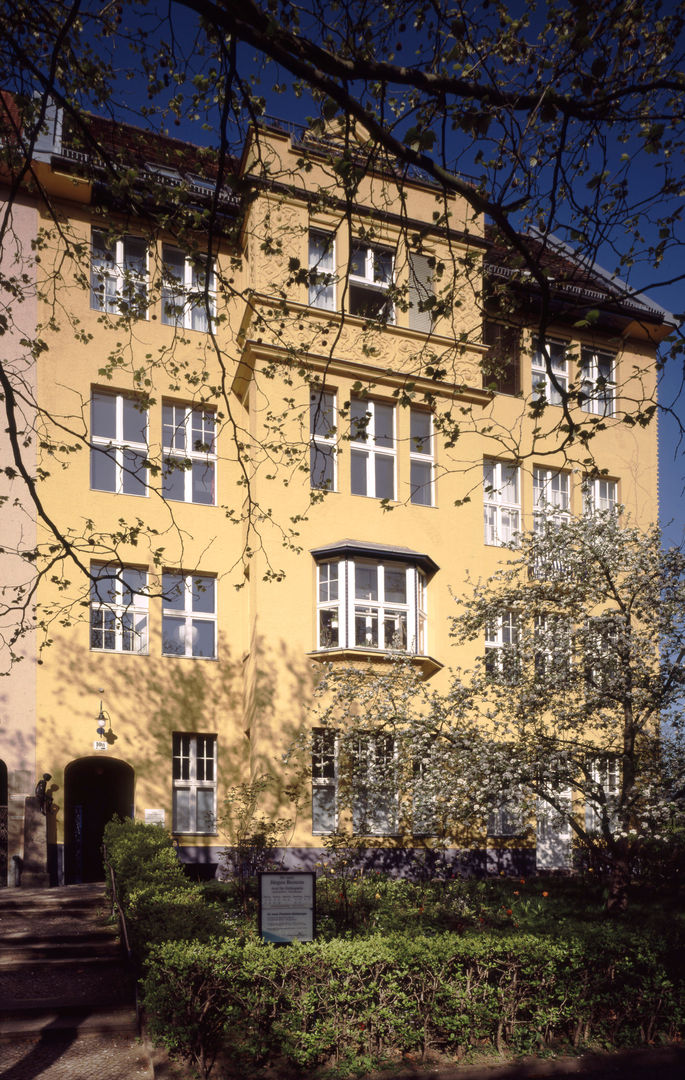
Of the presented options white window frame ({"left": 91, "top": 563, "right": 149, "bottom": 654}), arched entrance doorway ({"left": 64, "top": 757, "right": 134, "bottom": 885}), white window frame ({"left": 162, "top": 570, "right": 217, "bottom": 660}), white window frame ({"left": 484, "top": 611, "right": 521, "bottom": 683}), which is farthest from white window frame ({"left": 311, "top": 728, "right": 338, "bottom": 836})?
white window frame ({"left": 91, "top": 563, "right": 149, "bottom": 654})

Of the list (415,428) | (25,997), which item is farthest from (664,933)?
(415,428)

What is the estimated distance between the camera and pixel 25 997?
32.6 ft

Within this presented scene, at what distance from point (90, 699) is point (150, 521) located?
382cm

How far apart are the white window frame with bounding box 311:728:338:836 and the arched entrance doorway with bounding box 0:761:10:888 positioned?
18.6 ft

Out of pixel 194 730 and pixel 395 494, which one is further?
pixel 395 494

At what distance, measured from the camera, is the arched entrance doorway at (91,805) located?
18.5 metres

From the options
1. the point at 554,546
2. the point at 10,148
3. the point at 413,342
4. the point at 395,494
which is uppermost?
the point at 413,342

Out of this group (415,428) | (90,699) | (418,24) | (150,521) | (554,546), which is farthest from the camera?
(415,428)

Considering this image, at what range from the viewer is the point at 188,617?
64.6 feet

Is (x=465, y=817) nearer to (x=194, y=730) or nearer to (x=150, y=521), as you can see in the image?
(x=194, y=730)

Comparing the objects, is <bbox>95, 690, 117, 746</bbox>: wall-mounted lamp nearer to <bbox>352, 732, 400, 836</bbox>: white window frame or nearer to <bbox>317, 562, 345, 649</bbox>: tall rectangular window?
<bbox>317, 562, 345, 649</bbox>: tall rectangular window

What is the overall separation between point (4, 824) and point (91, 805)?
9.73ft

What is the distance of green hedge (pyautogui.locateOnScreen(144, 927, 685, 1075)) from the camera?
776 centimetres

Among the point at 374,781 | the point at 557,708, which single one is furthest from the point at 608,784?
the point at 374,781
